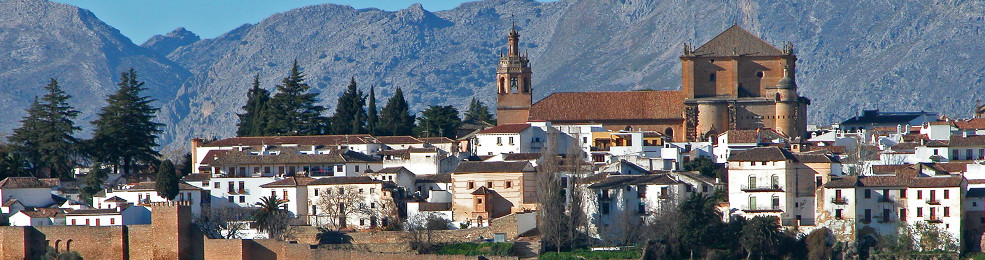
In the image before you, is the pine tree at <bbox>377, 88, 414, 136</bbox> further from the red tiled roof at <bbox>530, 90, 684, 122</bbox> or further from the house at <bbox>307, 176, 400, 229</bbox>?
the house at <bbox>307, 176, 400, 229</bbox>

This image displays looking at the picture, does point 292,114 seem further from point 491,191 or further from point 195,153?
point 491,191

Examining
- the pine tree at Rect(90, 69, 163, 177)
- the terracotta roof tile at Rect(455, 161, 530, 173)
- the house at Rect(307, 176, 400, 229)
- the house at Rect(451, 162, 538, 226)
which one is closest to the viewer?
the house at Rect(451, 162, 538, 226)

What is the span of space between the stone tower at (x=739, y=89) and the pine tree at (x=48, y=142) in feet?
96.0

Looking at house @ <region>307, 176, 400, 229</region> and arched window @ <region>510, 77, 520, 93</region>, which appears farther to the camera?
arched window @ <region>510, 77, 520, 93</region>

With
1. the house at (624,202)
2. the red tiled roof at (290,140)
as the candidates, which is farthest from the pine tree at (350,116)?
the house at (624,202)

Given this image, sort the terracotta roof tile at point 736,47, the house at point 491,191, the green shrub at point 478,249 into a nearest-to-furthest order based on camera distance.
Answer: the green shrub at point 478,249 → the house at point 491,191 → the terracotta roof tile at point 736,47

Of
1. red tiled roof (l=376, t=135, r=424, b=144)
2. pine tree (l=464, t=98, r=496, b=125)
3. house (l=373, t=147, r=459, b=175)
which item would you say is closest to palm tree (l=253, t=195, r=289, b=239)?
house (l=373, t=147, r=459, b=175)

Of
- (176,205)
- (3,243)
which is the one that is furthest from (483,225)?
(3,243)

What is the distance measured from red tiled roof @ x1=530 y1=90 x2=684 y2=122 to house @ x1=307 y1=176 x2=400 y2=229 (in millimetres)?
20425

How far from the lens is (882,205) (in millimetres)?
57469

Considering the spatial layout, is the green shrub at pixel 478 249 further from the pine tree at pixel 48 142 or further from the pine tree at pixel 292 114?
the pine tree at pixel 292 114

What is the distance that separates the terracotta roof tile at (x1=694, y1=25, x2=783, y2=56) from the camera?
85.8 m

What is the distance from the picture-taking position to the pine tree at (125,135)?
75250 mm

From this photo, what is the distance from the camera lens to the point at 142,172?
247ft
